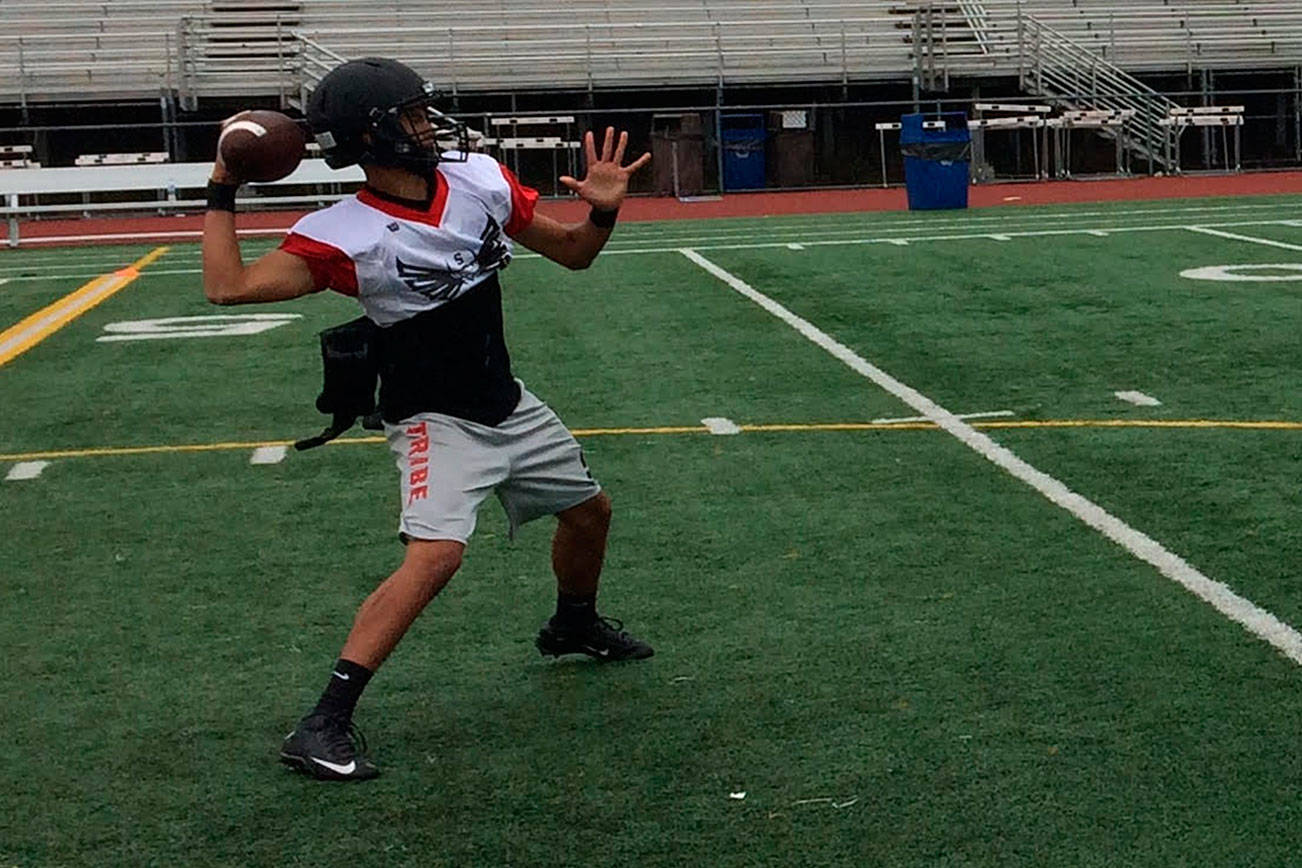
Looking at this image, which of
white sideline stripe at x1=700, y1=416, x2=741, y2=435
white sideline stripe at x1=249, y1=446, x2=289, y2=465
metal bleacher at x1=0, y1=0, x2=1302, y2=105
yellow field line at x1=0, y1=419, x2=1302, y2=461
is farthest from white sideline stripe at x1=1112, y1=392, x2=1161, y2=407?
metal bleacher at x1=0, y1=0, x2=1302, y2=105

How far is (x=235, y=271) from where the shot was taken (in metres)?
4.37

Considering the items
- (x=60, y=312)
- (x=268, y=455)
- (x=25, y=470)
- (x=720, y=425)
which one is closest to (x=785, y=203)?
(x=60, y=312)

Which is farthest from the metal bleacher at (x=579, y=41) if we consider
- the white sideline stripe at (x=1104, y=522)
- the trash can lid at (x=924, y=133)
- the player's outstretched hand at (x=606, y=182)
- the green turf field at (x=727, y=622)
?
the player's outstretched hand at (x=606, y=182)

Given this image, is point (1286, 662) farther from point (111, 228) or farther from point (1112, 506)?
point (111, 228)

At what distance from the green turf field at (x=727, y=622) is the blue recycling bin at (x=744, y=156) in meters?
19.4

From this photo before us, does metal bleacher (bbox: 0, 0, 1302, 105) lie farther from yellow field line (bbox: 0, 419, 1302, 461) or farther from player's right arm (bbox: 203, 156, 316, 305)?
player's right arm (bbox: 203, 156, 316, 305)

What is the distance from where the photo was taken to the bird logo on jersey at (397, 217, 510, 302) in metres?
4.52

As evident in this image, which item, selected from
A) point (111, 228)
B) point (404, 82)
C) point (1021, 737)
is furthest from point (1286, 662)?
point (111, 228)

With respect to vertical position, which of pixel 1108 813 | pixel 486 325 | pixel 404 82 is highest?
pixel 404 82

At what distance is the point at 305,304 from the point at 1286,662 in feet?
33.8

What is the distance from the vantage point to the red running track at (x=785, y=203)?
938 inches

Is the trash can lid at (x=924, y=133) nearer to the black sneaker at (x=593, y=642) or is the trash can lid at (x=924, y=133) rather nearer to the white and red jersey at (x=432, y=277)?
the black sneaker at (x=593, y=642)

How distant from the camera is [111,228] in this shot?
25.6 meters

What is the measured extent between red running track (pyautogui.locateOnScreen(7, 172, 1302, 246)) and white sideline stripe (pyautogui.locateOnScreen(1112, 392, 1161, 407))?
1450 cm
